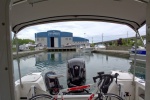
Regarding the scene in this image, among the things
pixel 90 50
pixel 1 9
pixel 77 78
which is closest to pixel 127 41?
pixel 90 50

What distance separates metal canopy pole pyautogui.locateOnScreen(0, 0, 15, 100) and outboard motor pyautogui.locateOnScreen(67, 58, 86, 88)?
2.61 meters

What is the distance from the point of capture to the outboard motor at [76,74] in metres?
3.34

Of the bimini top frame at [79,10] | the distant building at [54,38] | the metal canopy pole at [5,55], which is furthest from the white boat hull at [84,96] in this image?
the distant building at [54,38]

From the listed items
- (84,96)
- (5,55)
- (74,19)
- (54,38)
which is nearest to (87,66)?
(84,96)

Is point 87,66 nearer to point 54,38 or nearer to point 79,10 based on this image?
point 79,10

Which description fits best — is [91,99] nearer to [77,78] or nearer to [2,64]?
[77,78]

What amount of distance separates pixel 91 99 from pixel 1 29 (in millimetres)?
1986

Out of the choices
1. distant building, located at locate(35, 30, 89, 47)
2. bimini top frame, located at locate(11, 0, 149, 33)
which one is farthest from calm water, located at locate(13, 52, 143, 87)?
distant building, located at locate(35, 30, 89, 47)

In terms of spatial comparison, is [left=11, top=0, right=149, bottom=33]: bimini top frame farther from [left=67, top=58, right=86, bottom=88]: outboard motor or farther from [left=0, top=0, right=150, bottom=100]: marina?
[left=67, top=58, right=86, bottom=88]: outboard motor

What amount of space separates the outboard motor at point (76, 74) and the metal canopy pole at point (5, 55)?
8.56 ft

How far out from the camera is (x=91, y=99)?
242 cm

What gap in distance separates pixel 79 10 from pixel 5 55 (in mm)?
1660

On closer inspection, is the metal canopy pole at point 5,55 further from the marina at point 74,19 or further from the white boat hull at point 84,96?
the white boat hull at point 84,96

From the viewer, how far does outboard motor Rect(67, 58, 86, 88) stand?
334 centimetres
